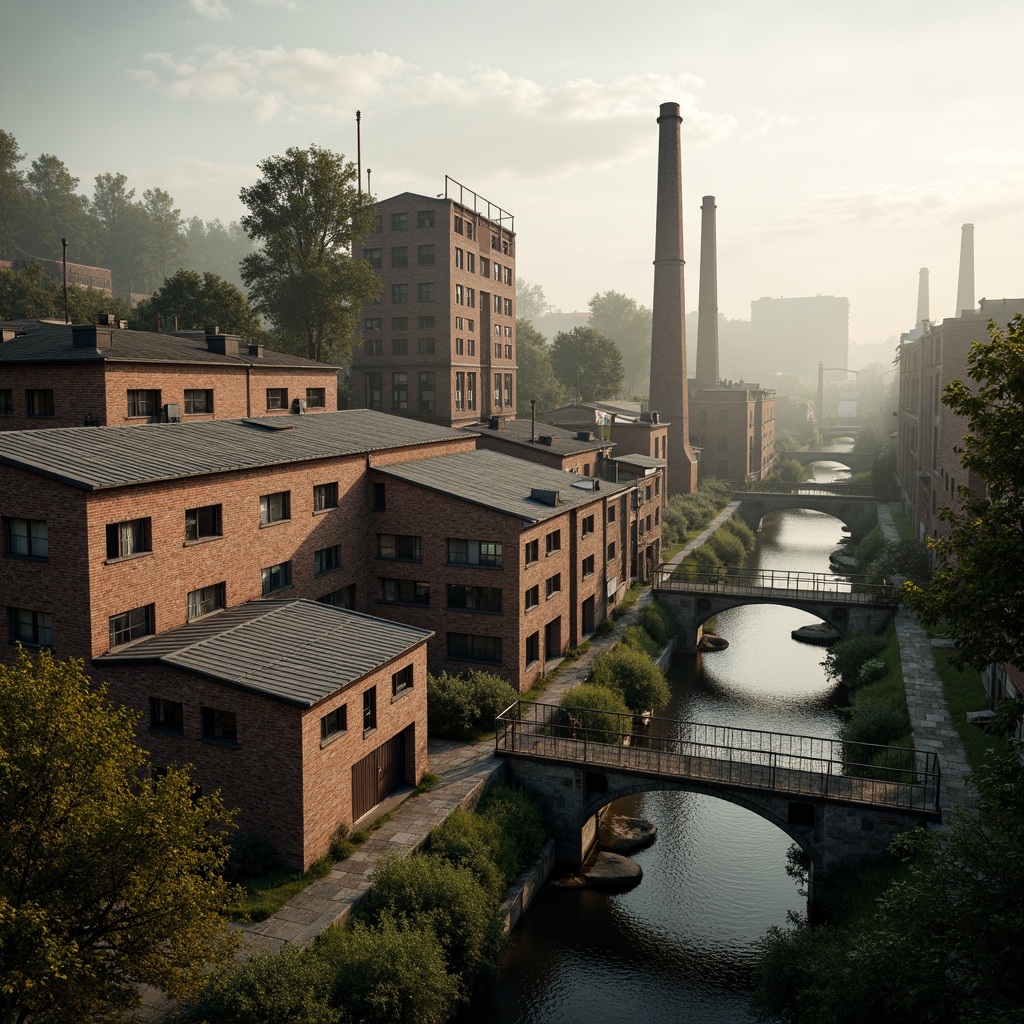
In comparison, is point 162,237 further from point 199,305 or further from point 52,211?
point 199,305

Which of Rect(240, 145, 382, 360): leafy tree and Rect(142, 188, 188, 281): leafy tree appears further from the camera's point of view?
Rect(142, 188, 188, 281): leafy tree

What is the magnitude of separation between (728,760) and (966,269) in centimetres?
17835

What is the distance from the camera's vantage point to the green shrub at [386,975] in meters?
18.2

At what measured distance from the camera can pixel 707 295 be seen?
108 meters

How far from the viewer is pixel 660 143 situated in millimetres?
77438

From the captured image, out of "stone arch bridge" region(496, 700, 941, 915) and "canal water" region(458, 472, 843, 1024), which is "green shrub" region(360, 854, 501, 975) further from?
"stone arch bridge" region(496, 700, 941, 915)

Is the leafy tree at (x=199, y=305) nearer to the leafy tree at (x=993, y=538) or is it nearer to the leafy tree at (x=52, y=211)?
the leafy tree at (x=993, y=538)

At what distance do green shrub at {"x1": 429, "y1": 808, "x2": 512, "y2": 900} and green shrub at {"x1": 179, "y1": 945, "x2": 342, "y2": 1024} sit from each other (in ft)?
20.3

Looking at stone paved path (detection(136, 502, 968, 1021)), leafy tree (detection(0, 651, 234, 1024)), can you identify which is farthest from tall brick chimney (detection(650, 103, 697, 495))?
leafy tree (detection(0, 651, 234, 1024))

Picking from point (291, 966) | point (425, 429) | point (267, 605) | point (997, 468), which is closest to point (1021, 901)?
point (997, 468)

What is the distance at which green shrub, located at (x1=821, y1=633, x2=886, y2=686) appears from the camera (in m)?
44.4

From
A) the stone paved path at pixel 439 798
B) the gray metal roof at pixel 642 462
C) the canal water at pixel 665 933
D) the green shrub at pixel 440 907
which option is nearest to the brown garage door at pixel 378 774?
the stone paved path at pixel 439 798

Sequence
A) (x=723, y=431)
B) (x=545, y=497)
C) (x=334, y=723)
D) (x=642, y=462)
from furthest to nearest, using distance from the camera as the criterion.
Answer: (x=723, y=431), (x=642, y=462), (x=545, y=497), (x=334, y=723)

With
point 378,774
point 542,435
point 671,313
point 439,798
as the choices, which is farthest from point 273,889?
point 671,313
